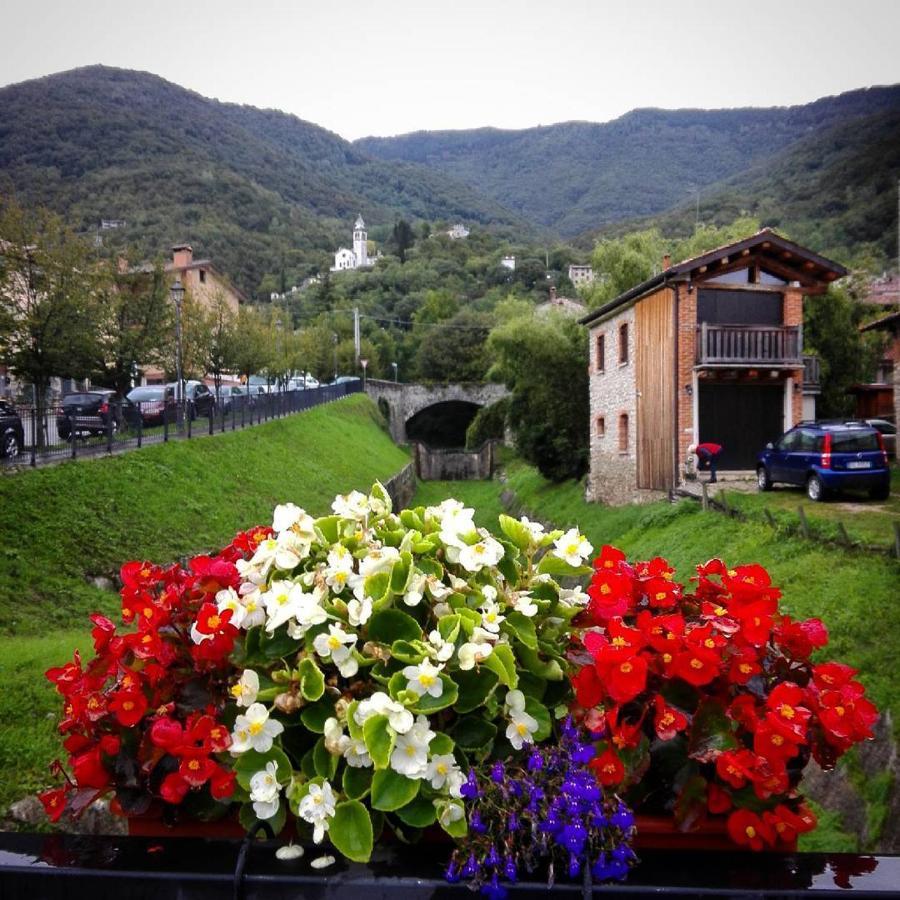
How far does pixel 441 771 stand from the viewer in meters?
1.93

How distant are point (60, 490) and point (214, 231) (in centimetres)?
9885

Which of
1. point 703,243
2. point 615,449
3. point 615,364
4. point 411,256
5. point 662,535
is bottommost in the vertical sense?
point 662,535

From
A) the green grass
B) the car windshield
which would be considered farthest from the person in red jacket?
the green grass

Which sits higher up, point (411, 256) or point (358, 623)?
point (411, 256)

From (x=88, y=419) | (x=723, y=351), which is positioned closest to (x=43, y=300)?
(x=88, y=419)

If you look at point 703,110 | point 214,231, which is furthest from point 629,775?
point 703,110

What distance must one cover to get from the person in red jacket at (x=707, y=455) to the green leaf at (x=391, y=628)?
61.5 ft

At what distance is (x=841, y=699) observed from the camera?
2041mm

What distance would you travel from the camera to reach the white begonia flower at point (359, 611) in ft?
6.79

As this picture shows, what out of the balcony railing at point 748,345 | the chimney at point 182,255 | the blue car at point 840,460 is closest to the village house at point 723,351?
the balcony railing at point 748,345

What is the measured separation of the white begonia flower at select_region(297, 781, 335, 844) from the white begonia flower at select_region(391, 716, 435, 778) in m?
0.17

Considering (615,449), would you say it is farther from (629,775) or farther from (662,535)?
(629,775)

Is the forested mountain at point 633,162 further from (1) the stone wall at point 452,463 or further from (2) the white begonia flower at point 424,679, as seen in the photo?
(2) the white begonia flower at point 424,679

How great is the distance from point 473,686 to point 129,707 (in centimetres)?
91
